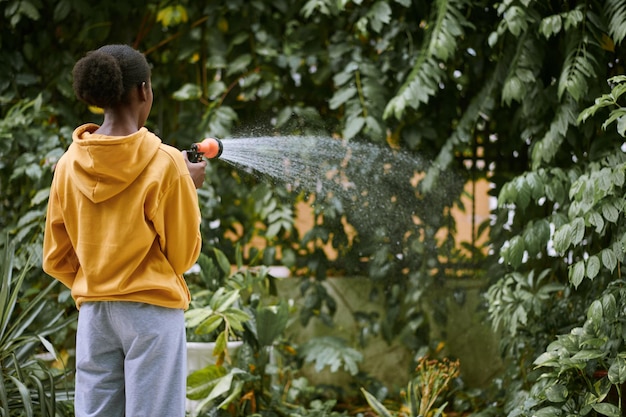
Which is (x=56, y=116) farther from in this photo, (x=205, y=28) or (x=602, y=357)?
(x=602, y=357)

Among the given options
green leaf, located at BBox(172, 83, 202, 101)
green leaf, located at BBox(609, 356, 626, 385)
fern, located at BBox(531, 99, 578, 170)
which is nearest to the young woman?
green leaf, located at BBox(609, 356, 626, 385)

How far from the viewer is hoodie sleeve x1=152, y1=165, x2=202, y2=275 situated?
2.12 metres

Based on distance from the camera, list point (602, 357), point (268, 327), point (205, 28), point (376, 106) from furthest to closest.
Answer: point (205, 28), point (376, 106), point (268, 327), point (602, 357)

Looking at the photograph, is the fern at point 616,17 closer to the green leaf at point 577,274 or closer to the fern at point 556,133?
the fern at point 556,133

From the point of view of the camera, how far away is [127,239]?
82.7 inches

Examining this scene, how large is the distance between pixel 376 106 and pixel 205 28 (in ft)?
3.56

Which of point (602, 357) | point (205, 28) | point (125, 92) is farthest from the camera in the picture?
point (205, 28)

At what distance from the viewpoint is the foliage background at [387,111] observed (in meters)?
3.33

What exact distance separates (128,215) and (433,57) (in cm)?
204

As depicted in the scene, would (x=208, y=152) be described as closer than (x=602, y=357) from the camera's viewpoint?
Yes

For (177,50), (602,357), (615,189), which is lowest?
(602,357)

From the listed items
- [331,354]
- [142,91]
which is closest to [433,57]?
[331,354]

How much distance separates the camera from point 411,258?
4.16 metres

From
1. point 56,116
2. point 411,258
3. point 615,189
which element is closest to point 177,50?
point 56,116
